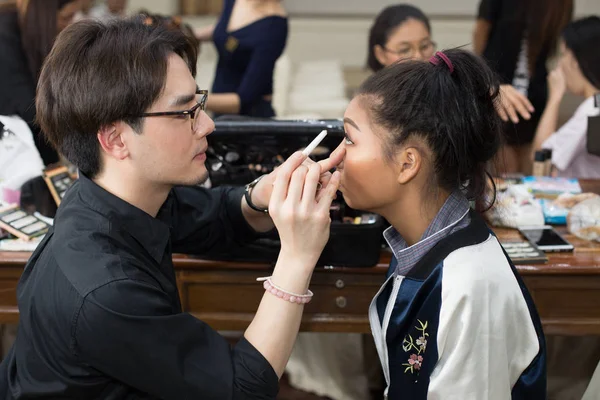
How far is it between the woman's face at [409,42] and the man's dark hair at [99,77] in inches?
52.6

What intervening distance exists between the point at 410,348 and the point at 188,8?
499 cm

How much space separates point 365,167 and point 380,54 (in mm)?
1282

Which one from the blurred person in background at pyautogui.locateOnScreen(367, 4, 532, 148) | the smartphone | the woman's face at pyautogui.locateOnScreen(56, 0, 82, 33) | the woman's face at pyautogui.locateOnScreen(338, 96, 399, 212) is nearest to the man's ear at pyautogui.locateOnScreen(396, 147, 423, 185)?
the woman's face at pyautogui.locateOnScreen(338, 96, 399, 212)

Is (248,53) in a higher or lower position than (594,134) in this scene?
higher

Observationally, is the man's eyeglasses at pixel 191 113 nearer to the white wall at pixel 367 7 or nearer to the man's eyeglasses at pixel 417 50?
the man's eyeglasses at pixel 417 50

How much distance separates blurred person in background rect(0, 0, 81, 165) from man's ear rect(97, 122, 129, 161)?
1180 mm

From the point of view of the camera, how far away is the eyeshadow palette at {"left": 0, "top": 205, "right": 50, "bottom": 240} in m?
1.81

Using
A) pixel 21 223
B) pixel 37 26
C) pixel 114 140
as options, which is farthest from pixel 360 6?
pixel 114 140

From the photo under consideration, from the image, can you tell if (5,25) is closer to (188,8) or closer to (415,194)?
(415,194)

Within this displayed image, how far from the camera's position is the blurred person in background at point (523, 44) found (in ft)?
8.82

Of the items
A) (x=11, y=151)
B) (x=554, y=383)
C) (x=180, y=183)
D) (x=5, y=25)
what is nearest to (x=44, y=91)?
(x=180, y=183)

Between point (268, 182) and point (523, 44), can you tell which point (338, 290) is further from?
point (523, 44)

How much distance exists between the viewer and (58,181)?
196 cm

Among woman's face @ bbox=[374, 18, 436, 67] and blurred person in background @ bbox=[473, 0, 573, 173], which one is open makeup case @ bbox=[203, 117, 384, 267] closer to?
woman's face @ bbox=[374, 18, 436, 67]
